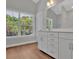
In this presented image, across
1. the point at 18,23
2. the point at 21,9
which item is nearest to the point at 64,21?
the point at 18,23

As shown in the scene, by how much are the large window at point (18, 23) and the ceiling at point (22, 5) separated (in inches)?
11.1

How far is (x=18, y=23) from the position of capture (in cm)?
559

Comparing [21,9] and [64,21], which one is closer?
[64,21]

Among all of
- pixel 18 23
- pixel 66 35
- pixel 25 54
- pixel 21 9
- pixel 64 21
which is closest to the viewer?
pixel 66 35

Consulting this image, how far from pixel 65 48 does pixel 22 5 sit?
434 cm

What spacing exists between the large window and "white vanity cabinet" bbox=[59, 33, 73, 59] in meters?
3.33

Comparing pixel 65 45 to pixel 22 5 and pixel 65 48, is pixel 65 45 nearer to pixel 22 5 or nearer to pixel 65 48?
pixel 65 48

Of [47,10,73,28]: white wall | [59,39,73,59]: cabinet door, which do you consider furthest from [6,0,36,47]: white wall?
[59,39,73,59]: cabinet door

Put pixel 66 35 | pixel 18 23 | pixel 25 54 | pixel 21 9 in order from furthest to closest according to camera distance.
Result: 1. pixel 21 9
2. pixel 18 23
3. pixel 25 54
4. pixel 66 35

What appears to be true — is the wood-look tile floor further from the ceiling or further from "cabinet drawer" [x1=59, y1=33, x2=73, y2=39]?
the ceiling

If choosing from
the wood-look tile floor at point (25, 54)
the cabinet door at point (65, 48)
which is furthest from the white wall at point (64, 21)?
the wood-look tile floor at point (25, 54)

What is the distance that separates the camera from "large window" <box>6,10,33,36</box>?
5021 mm

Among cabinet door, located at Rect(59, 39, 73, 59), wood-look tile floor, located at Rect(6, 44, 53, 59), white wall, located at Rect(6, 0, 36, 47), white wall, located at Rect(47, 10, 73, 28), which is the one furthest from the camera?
white wall, located at Rect(6, 0, 36, 47)

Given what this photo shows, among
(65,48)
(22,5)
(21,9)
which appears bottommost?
(65,48)
